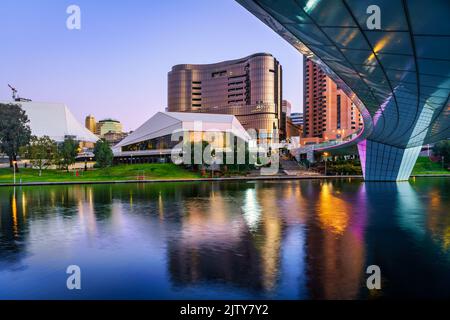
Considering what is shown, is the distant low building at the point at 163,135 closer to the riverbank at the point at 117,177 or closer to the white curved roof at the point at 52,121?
the white curved roof at the point at 52,121

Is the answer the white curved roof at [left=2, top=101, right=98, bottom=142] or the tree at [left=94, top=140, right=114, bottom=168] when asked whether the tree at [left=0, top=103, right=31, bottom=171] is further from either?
the white curved roof at [left=2, top=101, right=98, bottom=142]

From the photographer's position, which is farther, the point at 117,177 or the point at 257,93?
the point at 257,93

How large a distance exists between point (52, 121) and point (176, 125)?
2084 inches

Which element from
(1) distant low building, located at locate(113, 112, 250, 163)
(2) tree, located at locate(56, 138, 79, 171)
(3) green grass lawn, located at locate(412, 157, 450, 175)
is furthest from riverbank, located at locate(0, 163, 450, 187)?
(3) green grass lawn, located at locate(412, 157, 450, 175)

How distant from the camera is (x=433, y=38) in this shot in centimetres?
1028

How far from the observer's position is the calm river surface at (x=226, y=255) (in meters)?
8.62

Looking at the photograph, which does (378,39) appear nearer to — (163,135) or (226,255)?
(226,255)

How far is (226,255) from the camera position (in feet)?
38.9

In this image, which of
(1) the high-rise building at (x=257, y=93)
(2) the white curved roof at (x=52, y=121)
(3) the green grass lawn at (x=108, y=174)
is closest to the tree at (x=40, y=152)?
(3) the green grass lawn at (x=108, y=174)

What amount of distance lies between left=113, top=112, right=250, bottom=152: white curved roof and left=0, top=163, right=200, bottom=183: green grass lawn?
30741 millimetres

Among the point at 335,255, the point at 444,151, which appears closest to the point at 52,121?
the point at 444,151

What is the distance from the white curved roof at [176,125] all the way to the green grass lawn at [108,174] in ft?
101
